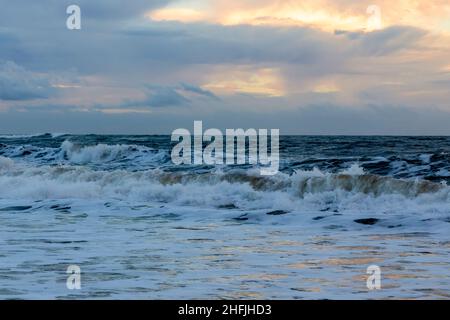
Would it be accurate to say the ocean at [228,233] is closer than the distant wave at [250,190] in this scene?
Yes

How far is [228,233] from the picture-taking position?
12.1 meters

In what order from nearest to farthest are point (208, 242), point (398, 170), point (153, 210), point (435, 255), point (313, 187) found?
point (435, 255) < point (208, 242) < point (153, 210) < point (313, 187) < point (398, 170)

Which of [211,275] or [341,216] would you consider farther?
[341,216]

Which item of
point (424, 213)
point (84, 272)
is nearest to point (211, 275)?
point (84, 272)

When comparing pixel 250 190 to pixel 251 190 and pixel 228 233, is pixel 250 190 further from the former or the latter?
pixel 228 233

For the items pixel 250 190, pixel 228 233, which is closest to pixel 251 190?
pixel 250 190

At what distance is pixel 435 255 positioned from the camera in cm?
945

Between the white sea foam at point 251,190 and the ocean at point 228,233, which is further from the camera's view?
the white sea foam at point 251,190

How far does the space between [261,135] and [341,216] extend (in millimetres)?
40645

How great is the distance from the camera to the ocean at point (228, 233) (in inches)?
299

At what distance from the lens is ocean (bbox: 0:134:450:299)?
7594mm

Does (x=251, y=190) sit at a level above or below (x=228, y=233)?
above

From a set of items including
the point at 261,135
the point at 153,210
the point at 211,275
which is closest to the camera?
the point at 211,275
